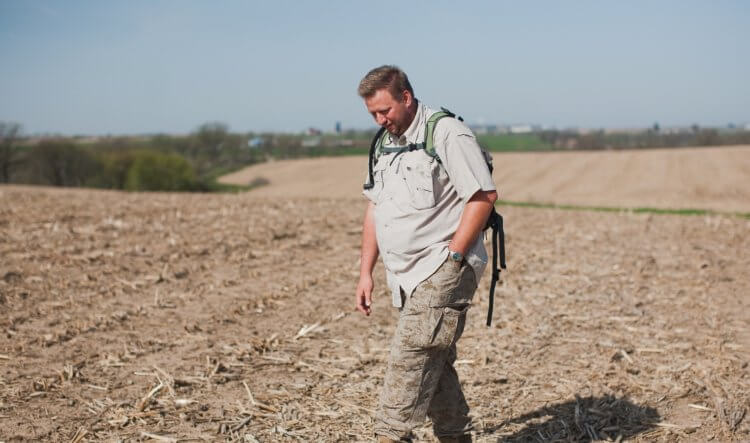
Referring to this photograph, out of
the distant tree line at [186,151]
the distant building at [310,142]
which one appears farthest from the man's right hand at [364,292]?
the distant building at [310,142]

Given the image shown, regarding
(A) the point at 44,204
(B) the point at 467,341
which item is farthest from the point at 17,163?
(B) the point at 467,341

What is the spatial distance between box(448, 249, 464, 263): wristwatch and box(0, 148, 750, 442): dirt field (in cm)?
176

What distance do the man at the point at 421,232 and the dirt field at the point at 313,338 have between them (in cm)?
116

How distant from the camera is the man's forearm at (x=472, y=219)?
347 cm

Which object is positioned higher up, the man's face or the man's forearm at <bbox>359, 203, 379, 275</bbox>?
the man's face

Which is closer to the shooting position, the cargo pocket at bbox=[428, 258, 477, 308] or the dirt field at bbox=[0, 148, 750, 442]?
the cargo pocket at bbox=[428, 258, 477, 308]

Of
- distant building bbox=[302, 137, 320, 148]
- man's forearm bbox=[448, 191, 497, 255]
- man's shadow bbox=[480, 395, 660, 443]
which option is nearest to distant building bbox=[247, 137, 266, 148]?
distant building bbox=[302, 137, 320, 148]

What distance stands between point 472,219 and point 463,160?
31 cm

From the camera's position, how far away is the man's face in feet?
11.6

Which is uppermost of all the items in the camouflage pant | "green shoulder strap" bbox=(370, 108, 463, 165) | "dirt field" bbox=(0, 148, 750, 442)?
"green shoulder strap" bbox=(370, 108, 463, 165)

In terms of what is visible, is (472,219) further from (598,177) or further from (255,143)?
(255,143)

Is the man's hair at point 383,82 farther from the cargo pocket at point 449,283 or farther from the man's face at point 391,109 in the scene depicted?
the cargo pocket at point 449,283

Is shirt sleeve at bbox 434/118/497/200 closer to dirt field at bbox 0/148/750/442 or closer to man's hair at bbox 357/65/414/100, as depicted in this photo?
man's hair at bbox 357/65/414/100

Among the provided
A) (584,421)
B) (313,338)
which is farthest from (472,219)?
(313,338)
